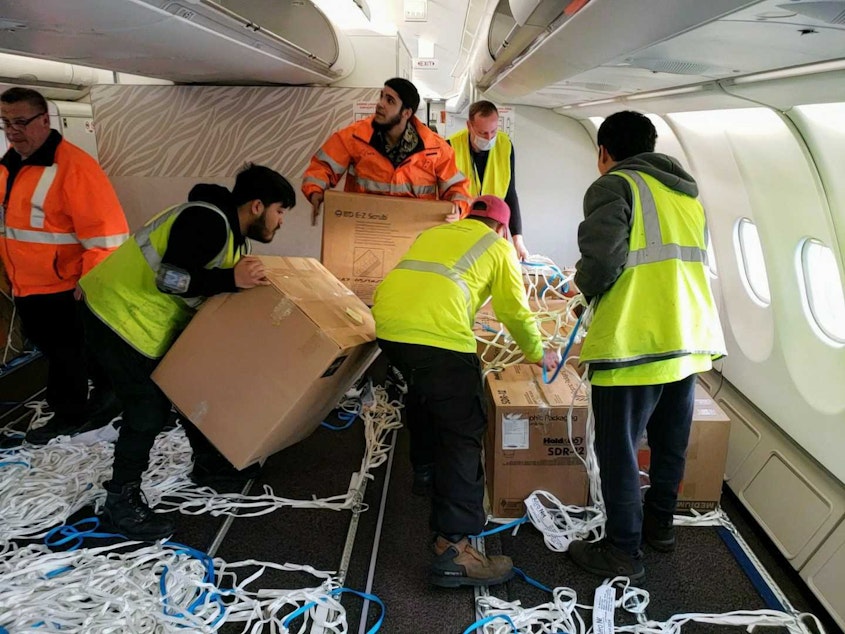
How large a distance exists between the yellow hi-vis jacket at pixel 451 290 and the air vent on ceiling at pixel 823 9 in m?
1.40

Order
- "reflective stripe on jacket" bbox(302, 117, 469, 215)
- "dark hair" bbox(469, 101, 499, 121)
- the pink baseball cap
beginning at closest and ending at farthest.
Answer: the pink baseball cap
"reflective stripe on jacket" bbox(302, 117, 469, 215)
"dark hair" bbox(469, 101, 499, 121)

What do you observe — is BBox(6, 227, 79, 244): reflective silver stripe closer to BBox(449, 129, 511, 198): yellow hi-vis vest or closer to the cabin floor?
the cabin floor

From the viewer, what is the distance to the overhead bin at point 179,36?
1.91 m

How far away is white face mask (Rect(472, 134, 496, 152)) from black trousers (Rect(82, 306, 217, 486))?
261 centimetres

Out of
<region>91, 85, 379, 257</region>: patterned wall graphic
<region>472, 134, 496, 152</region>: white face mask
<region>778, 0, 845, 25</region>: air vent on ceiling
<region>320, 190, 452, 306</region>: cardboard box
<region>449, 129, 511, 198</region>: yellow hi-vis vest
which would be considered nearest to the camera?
<region>778, 0, 845, 25</region>: air vent on ceiling

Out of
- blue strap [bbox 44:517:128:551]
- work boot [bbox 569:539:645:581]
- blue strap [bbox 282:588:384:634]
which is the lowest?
blue strap [bbox 44:517:128:551]

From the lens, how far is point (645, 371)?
2.29 m

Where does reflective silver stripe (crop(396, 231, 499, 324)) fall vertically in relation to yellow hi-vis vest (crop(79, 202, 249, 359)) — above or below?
above

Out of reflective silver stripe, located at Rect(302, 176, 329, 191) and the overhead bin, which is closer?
the overhead bin

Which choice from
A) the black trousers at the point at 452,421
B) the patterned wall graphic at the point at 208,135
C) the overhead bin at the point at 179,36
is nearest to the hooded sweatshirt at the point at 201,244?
the overhead bin at the point at 179,36

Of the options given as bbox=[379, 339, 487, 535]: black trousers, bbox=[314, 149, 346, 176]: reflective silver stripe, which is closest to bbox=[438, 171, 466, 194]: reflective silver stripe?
bbox=[314, 149, 346, 176]: reflective silver stripe

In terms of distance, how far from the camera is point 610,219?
7.14ft

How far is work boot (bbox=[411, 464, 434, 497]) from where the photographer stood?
124 inches

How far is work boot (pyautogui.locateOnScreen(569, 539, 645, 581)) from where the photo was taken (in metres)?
2.50
